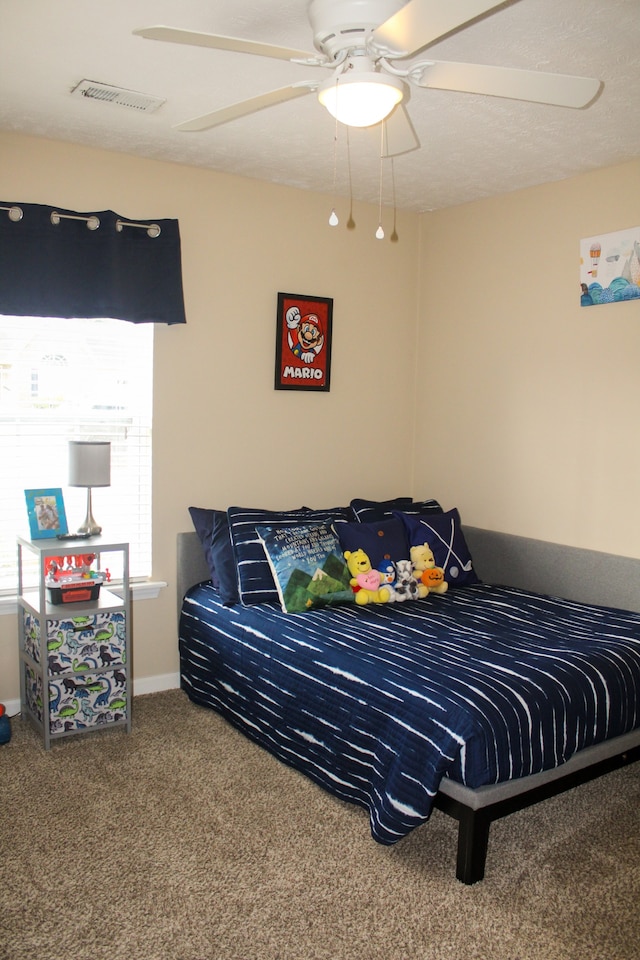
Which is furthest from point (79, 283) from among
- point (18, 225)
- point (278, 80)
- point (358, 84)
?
point (358, 84)

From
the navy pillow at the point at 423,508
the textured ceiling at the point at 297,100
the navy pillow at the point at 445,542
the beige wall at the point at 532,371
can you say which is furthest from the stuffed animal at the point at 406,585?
the textured ceiling at the point at 297,100

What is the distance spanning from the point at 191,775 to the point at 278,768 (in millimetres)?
332

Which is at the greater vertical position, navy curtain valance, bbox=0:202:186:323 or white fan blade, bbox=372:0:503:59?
white fan blade, bbox=372:0:503:59

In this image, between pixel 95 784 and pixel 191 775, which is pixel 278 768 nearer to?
pixel 191 775

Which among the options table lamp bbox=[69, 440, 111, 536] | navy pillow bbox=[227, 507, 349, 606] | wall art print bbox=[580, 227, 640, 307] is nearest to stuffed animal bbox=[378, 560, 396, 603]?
navy pillow bbox=[227, 507, 349, 606]

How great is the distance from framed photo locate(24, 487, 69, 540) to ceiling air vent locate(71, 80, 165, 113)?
156 cm

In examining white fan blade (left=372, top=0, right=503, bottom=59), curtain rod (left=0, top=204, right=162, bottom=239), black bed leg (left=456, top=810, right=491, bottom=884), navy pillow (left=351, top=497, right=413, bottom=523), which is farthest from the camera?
navy pillow (left=351, top=497, right=413, bottom=523)

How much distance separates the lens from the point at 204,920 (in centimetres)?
211

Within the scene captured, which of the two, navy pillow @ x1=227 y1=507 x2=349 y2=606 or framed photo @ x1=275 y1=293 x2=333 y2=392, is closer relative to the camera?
navy pillow @ x1=227 y1=507 x2=349 y2=606

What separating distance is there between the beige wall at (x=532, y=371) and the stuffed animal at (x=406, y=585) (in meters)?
0.75

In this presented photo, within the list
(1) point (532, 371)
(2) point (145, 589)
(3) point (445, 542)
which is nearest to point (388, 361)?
(1) point (532, 371)

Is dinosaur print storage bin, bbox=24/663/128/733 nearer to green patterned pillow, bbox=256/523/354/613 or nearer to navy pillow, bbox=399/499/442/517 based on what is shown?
green patterned pillow, bbox=256/523/354/613

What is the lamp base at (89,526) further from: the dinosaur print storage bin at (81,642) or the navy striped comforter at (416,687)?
the navy striped comforter at (416,687)

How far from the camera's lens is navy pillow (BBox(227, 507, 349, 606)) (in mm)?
3406
